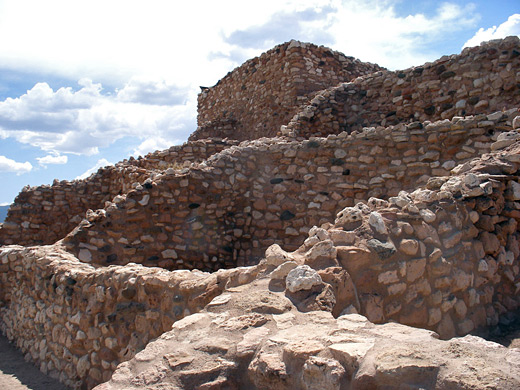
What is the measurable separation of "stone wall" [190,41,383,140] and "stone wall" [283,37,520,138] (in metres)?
2.24

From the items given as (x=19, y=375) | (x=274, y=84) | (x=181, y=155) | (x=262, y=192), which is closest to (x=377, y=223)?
(x=262, y=192)

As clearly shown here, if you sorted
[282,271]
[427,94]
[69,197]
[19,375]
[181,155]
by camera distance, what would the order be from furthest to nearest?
[181,155]
[69,197]
[427,94]
[19,375]
[282,271]

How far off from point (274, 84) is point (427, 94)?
4921 mm

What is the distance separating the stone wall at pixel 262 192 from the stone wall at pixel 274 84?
5310 millimetres

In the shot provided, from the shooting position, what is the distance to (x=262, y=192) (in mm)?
6582

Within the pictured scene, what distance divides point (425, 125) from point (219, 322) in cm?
471

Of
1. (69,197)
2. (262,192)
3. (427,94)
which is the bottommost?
(262,192)

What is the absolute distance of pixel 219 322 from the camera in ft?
7.81

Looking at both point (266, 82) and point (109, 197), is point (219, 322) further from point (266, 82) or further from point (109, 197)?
point (266, 82)

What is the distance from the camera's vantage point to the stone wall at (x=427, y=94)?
296 inches

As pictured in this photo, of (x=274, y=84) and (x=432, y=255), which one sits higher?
(x=274, y=84)

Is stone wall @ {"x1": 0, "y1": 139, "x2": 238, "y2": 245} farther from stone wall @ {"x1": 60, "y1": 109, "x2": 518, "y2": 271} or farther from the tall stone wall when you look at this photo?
the tall stone wall

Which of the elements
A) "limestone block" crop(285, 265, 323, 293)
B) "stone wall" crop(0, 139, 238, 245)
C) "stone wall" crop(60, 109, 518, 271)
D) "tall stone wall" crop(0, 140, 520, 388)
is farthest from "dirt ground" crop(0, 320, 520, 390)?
"stone wall" crop(0, 139, 238, 245)

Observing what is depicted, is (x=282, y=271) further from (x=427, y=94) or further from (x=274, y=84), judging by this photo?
(x=274, y=84)
